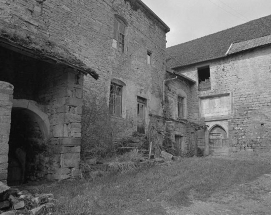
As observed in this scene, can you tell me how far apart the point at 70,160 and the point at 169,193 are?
2769mm

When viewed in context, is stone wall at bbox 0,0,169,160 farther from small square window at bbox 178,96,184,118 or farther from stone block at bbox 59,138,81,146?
small square window at bbox 178,96,184,118

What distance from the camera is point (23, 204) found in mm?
4230

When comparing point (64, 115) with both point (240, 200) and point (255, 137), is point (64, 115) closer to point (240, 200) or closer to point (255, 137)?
point (240, 200)

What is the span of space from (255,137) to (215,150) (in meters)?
2.69

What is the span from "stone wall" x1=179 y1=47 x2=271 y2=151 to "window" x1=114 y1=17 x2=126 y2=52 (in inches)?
310

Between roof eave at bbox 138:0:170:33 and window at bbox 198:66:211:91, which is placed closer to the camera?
roof eave at bbox 138:0:170:33

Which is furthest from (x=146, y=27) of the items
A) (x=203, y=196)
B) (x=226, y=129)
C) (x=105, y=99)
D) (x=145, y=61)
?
(x=203, y=196)

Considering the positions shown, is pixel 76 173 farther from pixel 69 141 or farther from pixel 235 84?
pixel 235 84

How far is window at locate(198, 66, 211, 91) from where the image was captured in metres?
17.8

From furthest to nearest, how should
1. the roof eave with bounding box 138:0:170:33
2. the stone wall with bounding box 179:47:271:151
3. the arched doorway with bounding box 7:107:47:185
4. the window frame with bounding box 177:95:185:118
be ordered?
the window frame with bounding box 177:95:185:118 → the stone wall with bounding box 179:47:271:151 → the roof eave with bounding box 138:0:170:33 → the arched doorway with bounding box 7:107:47:185

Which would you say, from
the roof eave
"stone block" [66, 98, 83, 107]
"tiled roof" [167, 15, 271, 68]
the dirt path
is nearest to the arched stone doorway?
"stone block" [66, 98, 83, 107]

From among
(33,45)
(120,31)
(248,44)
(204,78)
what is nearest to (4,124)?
(33,45)

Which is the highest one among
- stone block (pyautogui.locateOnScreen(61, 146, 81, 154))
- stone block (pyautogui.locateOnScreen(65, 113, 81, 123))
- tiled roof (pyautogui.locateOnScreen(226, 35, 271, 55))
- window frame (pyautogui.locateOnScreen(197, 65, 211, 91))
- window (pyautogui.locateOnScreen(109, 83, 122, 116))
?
tiled roof (pyautogui.locateOnScreen(226, 35, 271, 55))

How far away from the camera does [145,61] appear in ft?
44.5
